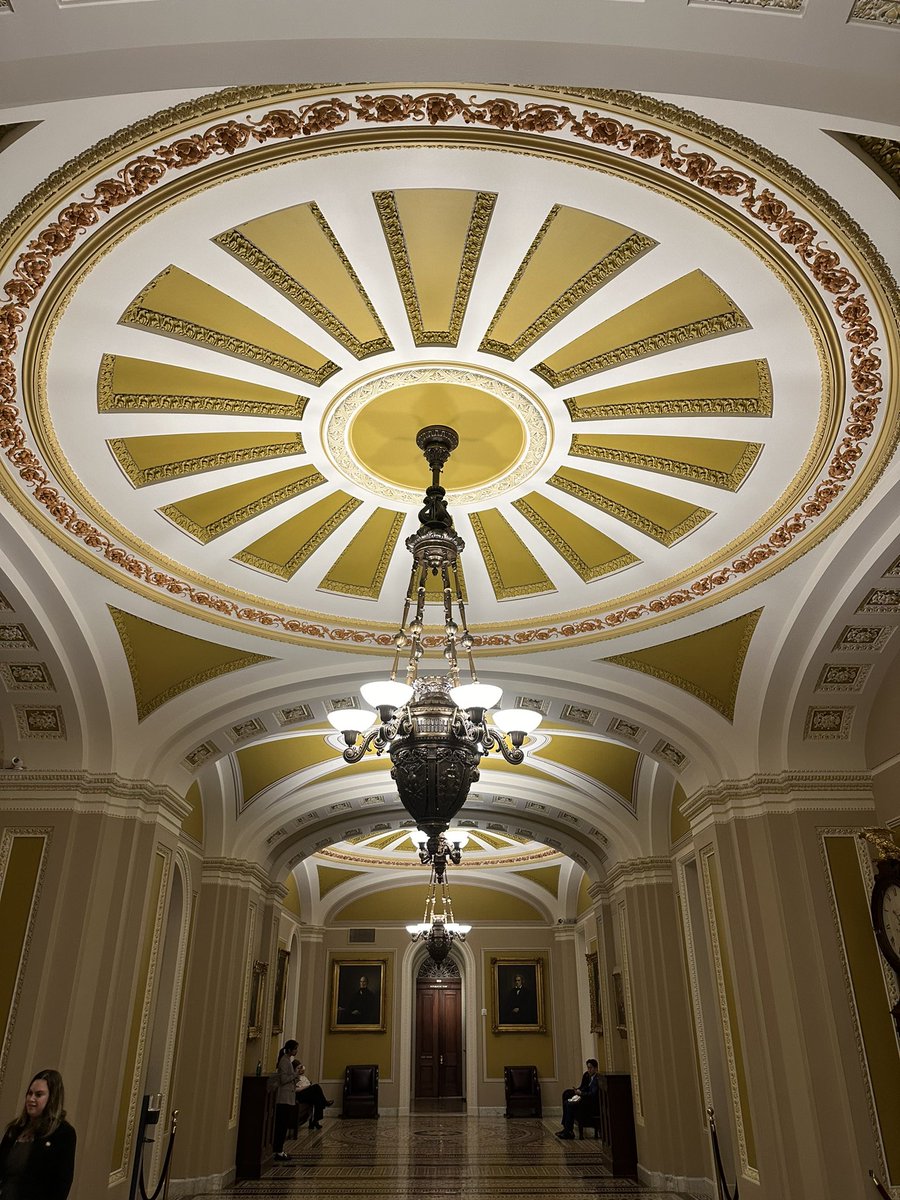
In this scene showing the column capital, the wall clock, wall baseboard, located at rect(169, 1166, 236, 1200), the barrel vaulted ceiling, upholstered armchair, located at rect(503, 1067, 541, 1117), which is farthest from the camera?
upholstered armchair, located at rect(503, 1067, 541, 1117)

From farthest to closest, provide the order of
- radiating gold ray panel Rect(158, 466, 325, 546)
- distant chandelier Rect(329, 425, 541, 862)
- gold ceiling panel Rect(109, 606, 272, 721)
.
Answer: gold ceiling panel Rect(109, 606, 272, 721) → radiating gold ray panel Rect(158, 466, 325, 546) → distant chandelier Rect(329, 425, 541, 862)

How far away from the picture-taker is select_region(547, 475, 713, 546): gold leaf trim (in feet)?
A: 19.1

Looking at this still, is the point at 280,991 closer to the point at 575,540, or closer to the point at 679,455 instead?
the point at 575,540

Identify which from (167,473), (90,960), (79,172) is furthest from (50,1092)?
(79,172)

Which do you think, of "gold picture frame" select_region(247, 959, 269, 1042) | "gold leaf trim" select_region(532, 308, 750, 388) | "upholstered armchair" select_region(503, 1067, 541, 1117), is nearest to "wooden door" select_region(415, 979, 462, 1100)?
"upholstered armchair" select_region(503, 1067, 541, 1117)

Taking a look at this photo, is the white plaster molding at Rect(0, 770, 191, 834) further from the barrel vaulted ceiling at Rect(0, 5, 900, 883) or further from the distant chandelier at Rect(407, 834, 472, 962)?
the distant chandelier at Rect(407, 834, 472, 962)

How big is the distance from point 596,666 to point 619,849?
4.45m

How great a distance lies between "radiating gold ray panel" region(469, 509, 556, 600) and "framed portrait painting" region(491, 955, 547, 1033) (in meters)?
13.6

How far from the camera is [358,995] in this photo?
58.8 feet

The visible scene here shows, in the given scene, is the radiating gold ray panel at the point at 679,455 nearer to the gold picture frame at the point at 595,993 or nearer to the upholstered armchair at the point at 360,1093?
the gold picture frame at the point at 595,993

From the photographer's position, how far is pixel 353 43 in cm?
227

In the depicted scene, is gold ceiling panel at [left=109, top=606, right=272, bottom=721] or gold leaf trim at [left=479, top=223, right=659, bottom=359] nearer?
gold leaf trim at [left=479, top=223, right=659, bottom=359]

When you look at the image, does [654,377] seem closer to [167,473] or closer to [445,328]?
[445,328]

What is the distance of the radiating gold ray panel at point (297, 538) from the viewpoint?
239 inches
